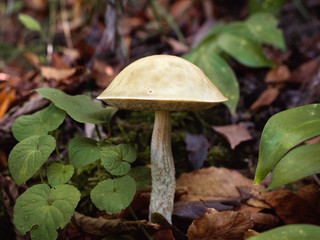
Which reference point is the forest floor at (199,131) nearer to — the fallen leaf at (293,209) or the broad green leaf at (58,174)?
the fallen leaf at (293,209)

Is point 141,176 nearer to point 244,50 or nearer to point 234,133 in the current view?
point 234,133


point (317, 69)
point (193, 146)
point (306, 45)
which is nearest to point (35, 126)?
point (193, 146)

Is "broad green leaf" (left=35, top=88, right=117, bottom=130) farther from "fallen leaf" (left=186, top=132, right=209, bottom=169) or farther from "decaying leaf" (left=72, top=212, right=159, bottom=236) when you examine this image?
"fallen leaf" (left=186, top=132, right=209, bottom=169)

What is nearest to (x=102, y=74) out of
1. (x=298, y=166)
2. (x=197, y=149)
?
(x=197, y=149)

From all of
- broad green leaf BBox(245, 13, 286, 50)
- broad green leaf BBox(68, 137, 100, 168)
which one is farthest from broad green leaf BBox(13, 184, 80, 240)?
broad green leaf BBox(245, 13, 286, 50)

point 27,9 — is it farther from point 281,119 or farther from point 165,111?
point 281,119
